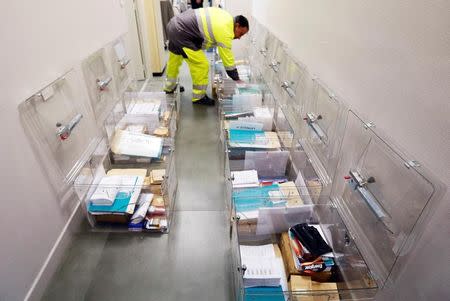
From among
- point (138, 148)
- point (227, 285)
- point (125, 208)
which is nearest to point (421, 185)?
point (227, 285)

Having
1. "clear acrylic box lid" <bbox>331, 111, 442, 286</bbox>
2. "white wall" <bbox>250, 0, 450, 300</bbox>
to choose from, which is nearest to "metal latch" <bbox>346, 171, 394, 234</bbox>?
"clear acrylic box lid" <bbox>331, 111, 442, 286</bbox>

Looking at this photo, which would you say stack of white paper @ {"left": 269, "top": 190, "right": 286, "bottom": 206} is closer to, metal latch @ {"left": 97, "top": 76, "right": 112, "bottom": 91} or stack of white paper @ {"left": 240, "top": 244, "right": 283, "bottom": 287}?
stack of white paper @ {"left": 240, "top": 244, "right": 283, "bottom": 287}

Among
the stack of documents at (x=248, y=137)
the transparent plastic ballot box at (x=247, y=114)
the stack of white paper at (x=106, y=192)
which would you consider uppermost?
the transparent plastic ballot box at (x=247, y=114)

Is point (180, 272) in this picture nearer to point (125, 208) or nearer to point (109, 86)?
point (125, 208)

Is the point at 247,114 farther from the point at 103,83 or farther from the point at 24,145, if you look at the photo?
the point at 24,145

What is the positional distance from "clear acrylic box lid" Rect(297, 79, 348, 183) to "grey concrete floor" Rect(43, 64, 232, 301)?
70cm

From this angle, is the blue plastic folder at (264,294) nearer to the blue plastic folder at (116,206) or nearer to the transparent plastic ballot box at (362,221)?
the transparent plastic ballot box at (362,221)

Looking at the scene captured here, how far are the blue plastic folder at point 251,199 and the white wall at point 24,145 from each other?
0.97 m

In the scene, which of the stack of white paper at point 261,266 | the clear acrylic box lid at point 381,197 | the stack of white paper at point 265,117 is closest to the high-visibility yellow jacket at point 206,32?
the stack of white paper at point 265,117

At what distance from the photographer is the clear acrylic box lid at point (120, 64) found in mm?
2342

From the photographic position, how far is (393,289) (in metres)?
0.94

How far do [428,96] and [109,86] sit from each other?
2.18 metres

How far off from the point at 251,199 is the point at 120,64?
1.79 m

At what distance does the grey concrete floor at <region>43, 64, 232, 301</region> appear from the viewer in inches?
54.2
